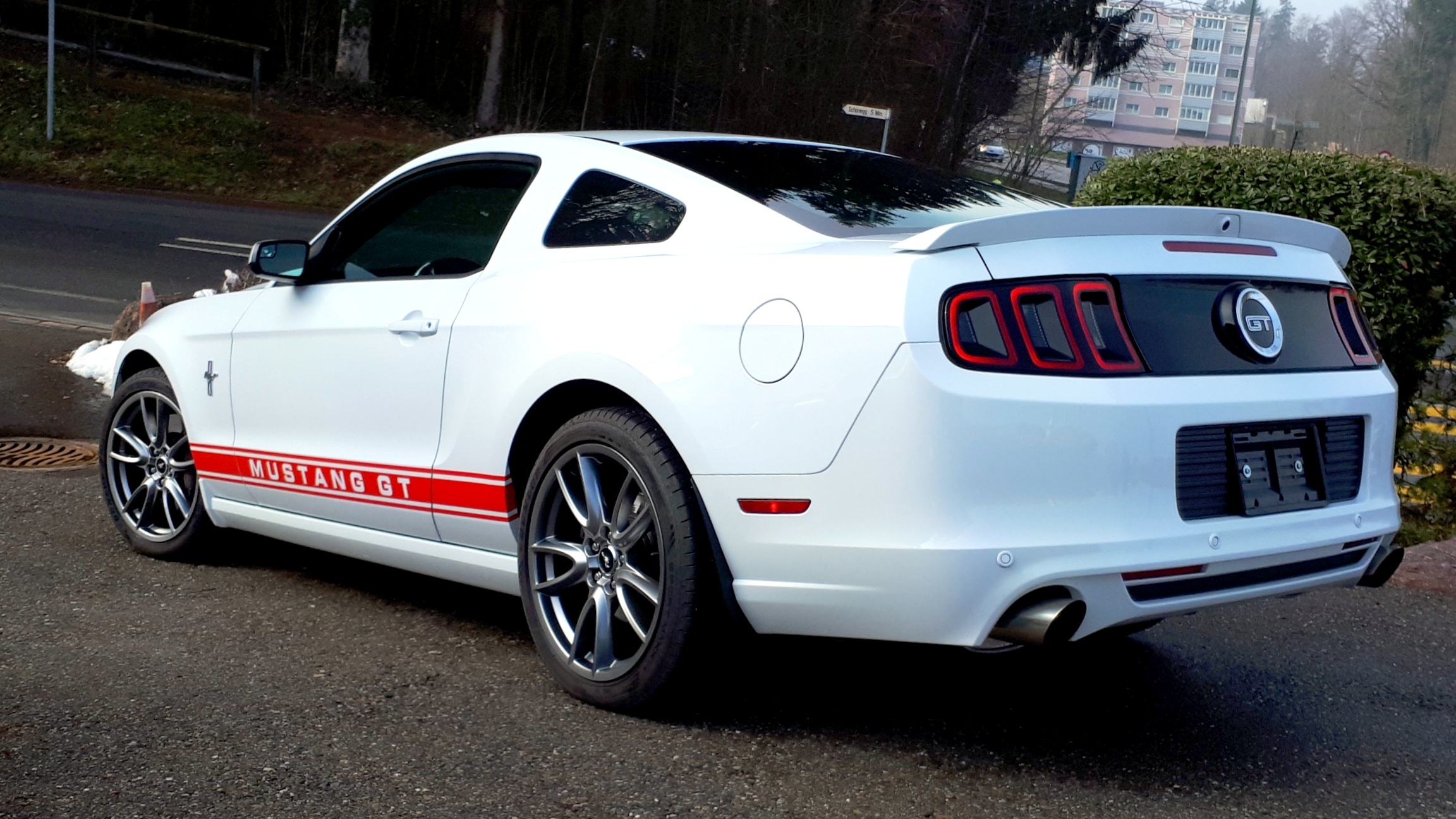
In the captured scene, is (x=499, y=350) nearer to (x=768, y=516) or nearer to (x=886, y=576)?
(x=768, y=516)

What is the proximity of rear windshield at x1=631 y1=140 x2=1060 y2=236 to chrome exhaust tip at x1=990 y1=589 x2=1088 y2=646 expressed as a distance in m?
0.99

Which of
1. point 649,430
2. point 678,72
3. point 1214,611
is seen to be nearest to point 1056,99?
point 678,72

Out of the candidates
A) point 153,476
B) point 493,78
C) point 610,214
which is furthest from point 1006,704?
point 493,78

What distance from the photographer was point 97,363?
8898 millimetres

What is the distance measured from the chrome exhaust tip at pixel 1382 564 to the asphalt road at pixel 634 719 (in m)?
0.48

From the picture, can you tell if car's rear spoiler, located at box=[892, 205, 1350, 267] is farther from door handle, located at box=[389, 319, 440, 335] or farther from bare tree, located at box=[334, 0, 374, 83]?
bare tree, located at box=[334, 0, 374, 83]

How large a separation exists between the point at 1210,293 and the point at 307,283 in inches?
112

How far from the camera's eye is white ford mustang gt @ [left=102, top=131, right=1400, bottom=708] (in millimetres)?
3047

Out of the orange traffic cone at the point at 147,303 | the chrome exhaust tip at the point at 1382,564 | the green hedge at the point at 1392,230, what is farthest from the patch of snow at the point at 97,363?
the chrome exhaust tip at the point at 1382,564

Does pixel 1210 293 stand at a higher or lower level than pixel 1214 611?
higher

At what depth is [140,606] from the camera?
4.50 metres

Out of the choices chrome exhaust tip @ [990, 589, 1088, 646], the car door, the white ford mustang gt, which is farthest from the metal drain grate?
chrome exhaust tip @ [990, 589, 1088, 646]

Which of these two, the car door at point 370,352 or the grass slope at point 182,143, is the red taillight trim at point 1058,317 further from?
the grass slope at point 182,143

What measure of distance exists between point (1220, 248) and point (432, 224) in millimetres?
2486
